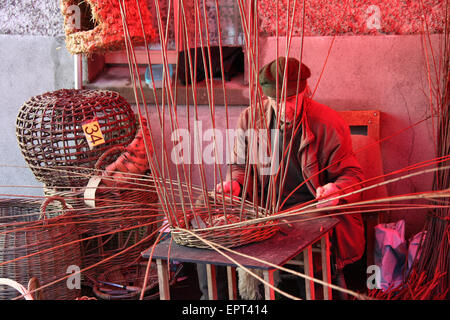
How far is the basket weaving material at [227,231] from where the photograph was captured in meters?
1.38

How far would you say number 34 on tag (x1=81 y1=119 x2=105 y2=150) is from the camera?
2.38 m

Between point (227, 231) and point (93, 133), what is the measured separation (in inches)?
47.7

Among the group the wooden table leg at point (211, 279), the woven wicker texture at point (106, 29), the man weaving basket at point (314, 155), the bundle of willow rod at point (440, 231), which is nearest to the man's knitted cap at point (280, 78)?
the man weaving basket at point (314, 155)

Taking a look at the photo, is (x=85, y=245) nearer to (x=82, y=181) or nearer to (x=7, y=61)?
(x=82, y=181)

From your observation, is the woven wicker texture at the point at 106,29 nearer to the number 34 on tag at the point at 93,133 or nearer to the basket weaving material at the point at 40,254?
the number 34 on tag at the point at 93,133

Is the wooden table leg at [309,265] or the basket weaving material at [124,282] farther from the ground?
the wooden table leg at [309,265]

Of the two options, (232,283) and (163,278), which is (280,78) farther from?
(163,278)

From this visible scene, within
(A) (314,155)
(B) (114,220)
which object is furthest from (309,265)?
(B) (114,220)

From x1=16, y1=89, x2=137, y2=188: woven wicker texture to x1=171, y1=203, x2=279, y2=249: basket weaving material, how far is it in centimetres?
107

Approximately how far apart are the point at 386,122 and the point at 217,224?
156 centimetres

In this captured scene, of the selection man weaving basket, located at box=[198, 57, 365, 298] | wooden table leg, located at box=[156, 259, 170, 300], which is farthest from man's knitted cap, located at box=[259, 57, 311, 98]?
wooden table leg, located at box=[156, 259, 170, 300]

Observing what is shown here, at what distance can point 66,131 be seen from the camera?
93.4 inches

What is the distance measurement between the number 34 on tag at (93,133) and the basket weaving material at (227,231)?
1.01 m

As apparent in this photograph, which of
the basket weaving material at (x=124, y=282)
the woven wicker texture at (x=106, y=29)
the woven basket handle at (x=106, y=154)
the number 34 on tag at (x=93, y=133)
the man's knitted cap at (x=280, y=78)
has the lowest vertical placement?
the basket weaving material at (x=124, y=282)
